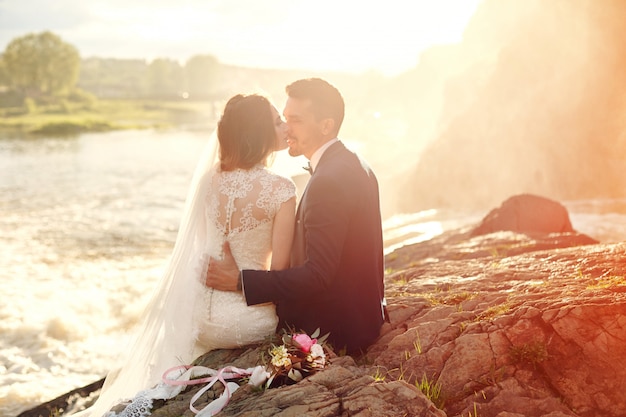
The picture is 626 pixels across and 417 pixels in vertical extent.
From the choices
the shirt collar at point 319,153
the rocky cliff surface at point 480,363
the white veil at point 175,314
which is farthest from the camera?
the white veil at point 175,314

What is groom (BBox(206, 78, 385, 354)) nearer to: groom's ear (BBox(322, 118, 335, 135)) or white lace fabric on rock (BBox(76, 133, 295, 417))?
groom's ear (BBox(322, 118, 335, 135))

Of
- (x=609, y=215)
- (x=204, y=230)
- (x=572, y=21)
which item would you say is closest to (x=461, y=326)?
(x=204, y=230)

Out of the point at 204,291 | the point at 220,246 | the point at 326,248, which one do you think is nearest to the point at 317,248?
the point at 326,248

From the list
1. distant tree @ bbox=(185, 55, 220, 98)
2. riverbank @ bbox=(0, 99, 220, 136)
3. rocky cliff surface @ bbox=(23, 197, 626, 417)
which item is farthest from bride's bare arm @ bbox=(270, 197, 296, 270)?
distant tree @ bbox=(185, 55, 220, 98)

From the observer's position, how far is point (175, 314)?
5.58 meters

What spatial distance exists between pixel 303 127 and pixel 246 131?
492 mm

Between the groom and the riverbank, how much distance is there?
8937 cm

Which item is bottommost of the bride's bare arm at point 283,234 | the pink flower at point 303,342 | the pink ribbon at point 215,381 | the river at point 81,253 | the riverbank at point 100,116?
the river at point 81,253

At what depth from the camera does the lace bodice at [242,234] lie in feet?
17.3

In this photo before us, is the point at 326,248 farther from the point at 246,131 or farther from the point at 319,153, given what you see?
the point at 246,131

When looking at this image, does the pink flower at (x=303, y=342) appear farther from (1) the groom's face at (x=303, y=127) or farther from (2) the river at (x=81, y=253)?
(2) the river at (x=81, y=253)

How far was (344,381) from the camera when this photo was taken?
4.12 m

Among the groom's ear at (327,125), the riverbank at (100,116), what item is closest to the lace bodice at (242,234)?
the groom's ear at (327,125)

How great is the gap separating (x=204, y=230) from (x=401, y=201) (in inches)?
996
